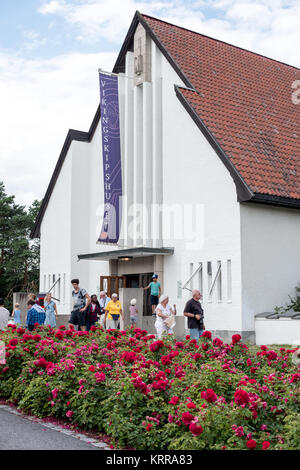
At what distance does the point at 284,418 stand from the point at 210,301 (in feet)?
44.8

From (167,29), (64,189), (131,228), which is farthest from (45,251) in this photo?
(167,29)

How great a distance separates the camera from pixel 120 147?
24250mm

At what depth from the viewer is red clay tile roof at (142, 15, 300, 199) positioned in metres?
19.5

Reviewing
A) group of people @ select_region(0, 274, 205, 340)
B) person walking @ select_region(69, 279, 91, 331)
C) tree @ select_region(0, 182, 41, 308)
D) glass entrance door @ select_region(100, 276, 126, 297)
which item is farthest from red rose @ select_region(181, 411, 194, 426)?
tree @ select_region(0, 182, 41, 308)

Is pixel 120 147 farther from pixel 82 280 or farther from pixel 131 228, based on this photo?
pixel 82 280

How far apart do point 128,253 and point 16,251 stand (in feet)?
125

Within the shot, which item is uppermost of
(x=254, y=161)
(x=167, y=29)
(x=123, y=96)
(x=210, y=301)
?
(x=167, y=29)

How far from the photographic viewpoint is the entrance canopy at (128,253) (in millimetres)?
21641

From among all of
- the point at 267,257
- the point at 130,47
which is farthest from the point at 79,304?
the point at 130,47

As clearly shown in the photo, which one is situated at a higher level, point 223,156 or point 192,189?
point 223,156

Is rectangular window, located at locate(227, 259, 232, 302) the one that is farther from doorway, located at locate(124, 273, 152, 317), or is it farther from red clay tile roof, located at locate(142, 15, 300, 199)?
doorway, located at locate(124, 273, 152, 317)

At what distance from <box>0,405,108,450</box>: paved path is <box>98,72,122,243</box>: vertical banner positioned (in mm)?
15874

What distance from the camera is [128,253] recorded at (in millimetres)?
22281

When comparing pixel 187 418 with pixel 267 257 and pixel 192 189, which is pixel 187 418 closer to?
pixel 267 257
